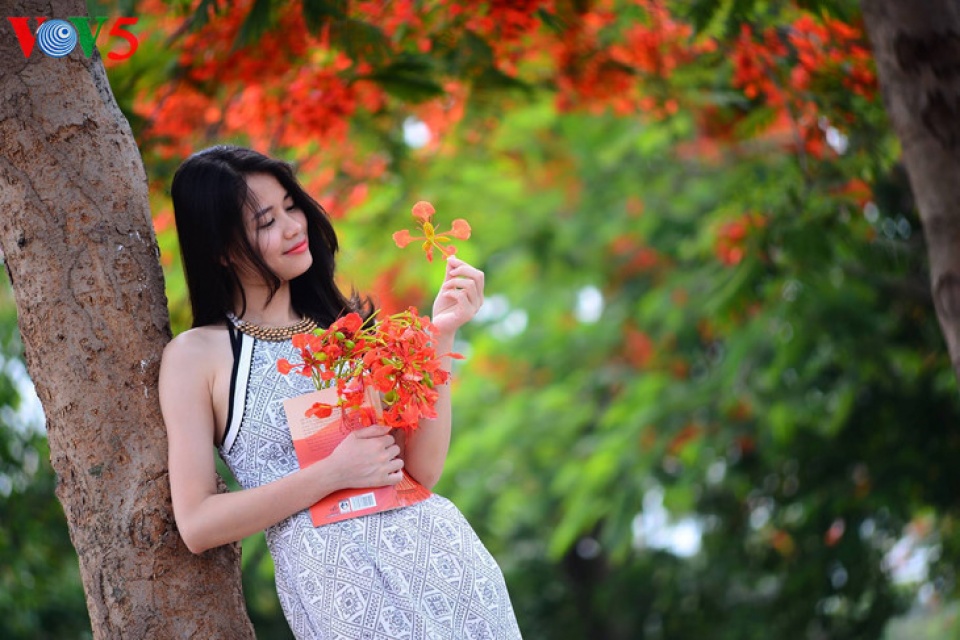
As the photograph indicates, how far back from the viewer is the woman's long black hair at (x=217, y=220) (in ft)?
7.56

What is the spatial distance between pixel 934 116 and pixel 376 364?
1.93m

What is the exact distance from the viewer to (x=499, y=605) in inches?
88.7

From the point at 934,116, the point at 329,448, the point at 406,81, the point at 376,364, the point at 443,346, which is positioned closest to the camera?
the point at 376,364

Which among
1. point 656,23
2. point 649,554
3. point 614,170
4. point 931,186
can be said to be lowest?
point 649,554

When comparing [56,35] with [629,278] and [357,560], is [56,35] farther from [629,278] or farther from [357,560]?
[629,278]

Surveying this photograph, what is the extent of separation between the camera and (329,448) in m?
2.25

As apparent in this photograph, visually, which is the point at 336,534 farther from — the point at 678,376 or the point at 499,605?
the point at 678,376

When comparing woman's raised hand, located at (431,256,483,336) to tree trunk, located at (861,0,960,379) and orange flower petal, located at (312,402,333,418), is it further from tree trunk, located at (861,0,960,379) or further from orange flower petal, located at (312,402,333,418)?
tree trunk, located at (861,0,960,379)

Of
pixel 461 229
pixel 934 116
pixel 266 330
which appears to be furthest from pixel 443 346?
pixel 934 116

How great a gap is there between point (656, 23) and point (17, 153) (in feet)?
11.8

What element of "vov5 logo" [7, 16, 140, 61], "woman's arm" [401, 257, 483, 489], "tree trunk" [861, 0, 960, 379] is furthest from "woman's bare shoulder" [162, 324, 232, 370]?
"tree trunk" [861, 0, 960, 379]

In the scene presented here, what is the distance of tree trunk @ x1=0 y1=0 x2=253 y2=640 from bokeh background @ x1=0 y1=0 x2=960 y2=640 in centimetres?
76

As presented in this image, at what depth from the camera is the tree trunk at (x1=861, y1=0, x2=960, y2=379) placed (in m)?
3.21

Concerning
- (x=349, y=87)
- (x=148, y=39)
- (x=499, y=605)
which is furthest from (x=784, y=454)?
(x=499, y=605)
